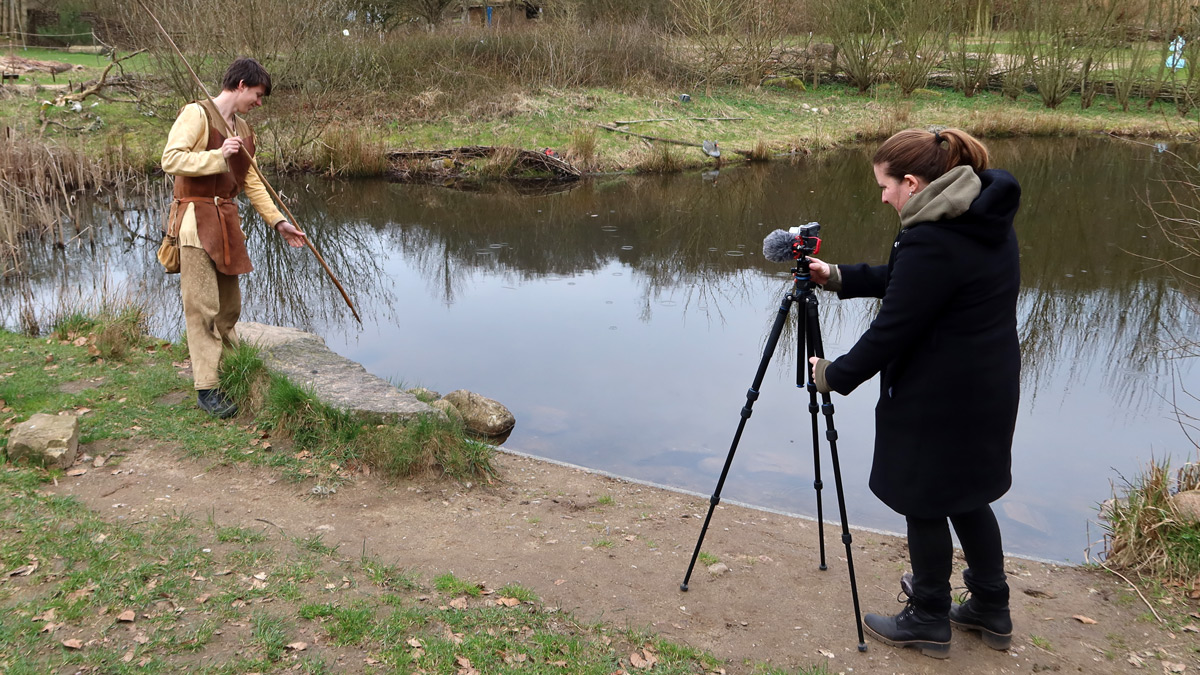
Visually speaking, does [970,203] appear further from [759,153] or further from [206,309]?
[759,153]

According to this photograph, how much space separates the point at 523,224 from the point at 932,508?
37.4 ft

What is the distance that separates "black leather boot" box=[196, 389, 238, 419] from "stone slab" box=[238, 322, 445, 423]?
347 millimetres

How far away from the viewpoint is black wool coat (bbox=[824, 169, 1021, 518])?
292cm

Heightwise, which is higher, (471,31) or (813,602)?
(471,31)

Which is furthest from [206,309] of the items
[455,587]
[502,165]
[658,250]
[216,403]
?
[502,165]

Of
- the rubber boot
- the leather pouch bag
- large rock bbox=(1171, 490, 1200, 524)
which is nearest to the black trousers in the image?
the rubber boot

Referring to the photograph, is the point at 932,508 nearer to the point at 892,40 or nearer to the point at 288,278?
the point at 288,278

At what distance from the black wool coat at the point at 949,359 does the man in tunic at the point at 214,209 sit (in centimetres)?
367

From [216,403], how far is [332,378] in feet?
2.40

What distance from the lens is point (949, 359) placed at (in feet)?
9.91

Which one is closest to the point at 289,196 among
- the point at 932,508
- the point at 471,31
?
the point at 471,31

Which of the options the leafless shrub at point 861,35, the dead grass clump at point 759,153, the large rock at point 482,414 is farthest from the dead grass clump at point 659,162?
the large rock at point 482,414

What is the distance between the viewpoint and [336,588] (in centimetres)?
370

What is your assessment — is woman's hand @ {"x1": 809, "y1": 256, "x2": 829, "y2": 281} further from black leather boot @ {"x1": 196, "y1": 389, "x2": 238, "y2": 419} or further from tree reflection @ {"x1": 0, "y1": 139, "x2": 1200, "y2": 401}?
tree reflection @ {"x1": 0, "y1": 139, "x2": 1200, "y2": 401}
